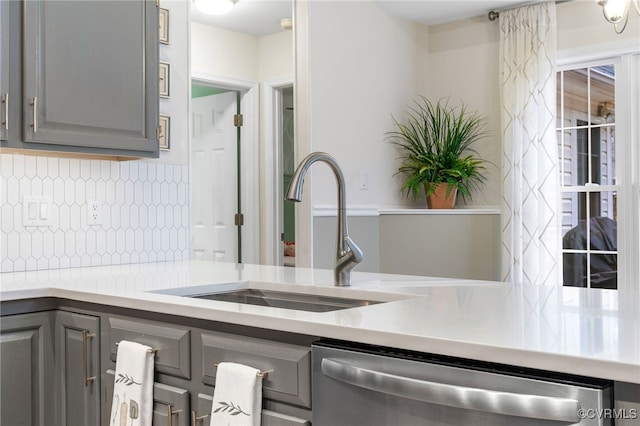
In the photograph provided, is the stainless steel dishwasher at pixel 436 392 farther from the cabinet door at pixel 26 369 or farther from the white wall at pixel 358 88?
the white wall at pixel 358 88

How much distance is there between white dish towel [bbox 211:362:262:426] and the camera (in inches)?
59.1

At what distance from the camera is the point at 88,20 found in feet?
8.38

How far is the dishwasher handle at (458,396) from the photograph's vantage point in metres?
1.05

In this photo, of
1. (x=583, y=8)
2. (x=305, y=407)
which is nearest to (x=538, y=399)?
(x=305, y=407)

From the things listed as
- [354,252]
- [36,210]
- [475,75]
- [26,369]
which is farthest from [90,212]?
[475,75]

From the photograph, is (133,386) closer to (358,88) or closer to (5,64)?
(5,64)

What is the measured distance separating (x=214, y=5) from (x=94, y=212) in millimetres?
1999

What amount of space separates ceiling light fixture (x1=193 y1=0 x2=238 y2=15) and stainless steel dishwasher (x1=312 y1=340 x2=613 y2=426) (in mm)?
3414

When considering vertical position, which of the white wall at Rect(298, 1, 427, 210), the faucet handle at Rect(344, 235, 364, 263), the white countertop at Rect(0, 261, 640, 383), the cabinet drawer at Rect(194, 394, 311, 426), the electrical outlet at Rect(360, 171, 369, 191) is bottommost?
the cabinet drawer at Rect(194, 394, 311, 426)

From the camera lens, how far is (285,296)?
213 centimetres

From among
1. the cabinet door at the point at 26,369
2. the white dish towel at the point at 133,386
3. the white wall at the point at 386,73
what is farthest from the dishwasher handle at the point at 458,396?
the white wall at the point at 386,73

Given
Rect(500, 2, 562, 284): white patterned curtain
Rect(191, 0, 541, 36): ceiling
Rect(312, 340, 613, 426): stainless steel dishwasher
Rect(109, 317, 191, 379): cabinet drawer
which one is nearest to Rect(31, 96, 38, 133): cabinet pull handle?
Rect(109, 317, 191, 379): cabinet drawer

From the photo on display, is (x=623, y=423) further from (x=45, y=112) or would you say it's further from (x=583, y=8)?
(x=583, y=8)

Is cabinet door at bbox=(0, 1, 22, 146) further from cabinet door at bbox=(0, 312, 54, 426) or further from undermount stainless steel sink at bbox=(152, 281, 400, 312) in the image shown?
undermount stainless steel sink at bbox=(152, 281, 400, 312)
